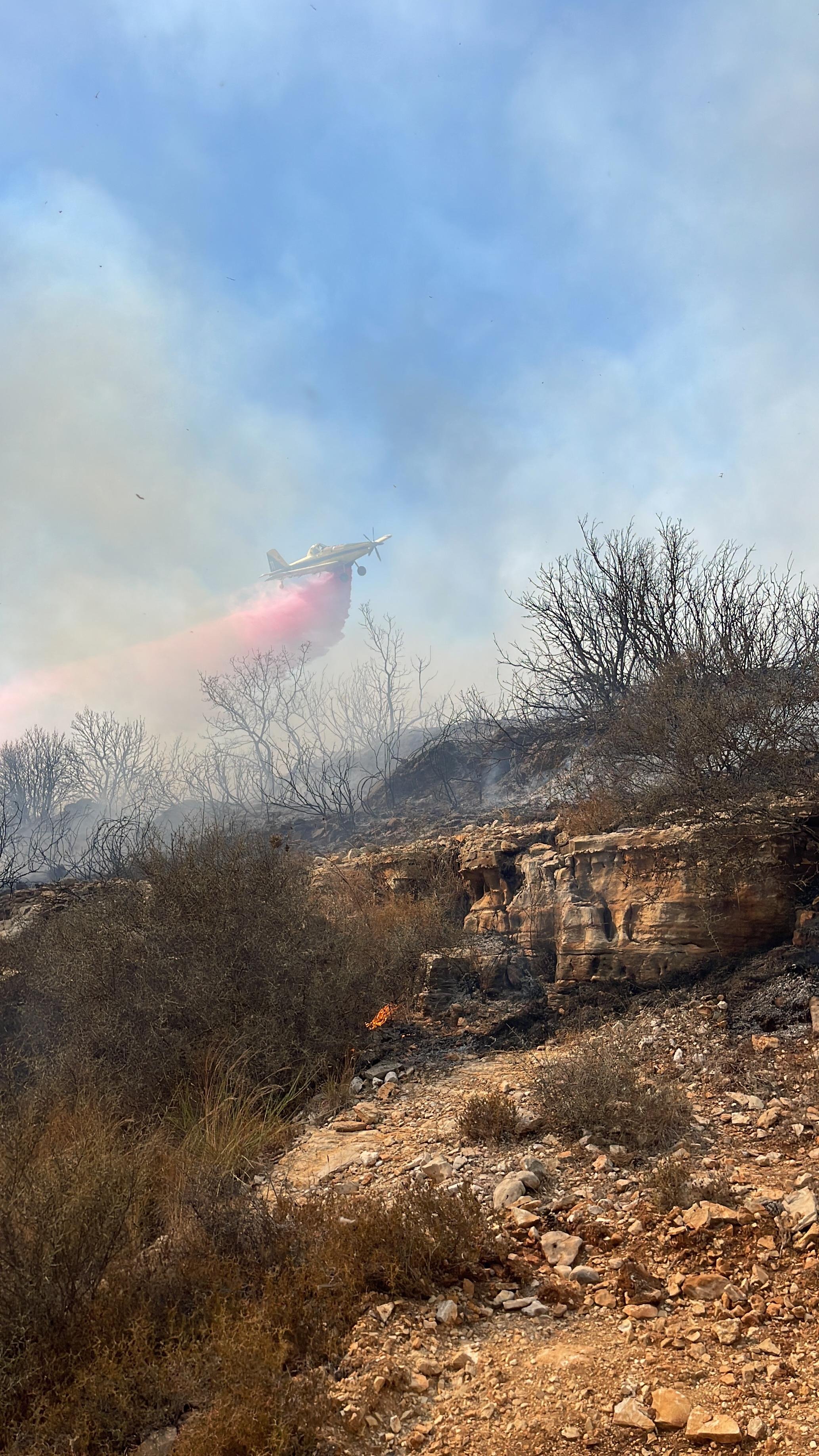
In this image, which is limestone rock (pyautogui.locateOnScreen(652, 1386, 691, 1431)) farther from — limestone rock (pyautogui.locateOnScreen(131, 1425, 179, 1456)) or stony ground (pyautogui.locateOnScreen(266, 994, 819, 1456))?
limestone rock (pyautogui.locateOnScreen(131, 1425, 179, 1456))

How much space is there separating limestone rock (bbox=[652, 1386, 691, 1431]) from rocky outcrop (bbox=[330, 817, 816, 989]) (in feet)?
16.5

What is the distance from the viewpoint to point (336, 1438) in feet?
8.39

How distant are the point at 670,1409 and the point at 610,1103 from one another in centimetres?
230

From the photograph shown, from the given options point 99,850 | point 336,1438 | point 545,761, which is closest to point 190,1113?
point 336,1438

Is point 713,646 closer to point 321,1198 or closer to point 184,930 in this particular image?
point 184,930

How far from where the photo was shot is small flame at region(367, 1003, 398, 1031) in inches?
299

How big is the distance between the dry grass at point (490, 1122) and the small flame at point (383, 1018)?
8.17ft

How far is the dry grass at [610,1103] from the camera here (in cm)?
459

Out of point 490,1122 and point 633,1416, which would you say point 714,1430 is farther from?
point 490,1122

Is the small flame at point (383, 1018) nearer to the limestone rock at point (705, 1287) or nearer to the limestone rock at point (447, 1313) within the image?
the limestone rock at point (447, 1313)

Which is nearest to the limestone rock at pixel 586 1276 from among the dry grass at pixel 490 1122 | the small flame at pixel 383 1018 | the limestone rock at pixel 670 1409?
the limestone rock at pixel 670 1409

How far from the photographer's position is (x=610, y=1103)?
15.7 feet

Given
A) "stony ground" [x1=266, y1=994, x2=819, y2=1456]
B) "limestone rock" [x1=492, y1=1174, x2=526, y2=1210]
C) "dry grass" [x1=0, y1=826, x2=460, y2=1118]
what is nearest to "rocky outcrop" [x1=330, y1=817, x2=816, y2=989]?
"dry grass" [x1=0, y1=826, x2=460, y2=1118]

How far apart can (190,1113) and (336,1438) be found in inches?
144
